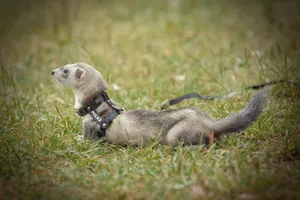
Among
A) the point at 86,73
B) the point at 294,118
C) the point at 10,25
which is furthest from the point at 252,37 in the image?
the point at 10,25

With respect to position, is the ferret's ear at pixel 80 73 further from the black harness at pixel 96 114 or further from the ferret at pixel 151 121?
the black harness at pixel 96 114

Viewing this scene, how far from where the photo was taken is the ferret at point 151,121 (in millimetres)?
3129

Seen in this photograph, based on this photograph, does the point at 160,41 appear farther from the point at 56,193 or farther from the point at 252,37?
the point at 56,193

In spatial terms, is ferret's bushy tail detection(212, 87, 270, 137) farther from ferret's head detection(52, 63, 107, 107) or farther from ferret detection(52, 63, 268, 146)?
ferret's head detection(52, 63, 107, 107)

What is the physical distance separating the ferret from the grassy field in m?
0.10

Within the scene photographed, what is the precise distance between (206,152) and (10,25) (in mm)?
7772

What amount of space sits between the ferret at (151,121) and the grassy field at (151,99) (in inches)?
4.0

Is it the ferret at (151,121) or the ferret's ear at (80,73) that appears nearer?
the ferret at (151,121)

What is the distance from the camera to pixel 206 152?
125 inches

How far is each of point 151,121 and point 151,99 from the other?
152 centimetres

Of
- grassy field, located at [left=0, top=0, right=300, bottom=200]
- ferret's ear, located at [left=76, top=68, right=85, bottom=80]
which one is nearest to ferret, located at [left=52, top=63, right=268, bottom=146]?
ferret's ear, located at [left=76, top=68, right=85, bottom=80]

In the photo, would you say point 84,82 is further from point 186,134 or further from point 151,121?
point 186,134

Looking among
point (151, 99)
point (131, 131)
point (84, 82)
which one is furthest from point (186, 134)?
Answer: point (151, 99)

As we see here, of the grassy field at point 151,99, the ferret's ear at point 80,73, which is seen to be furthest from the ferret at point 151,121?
the grassy field at point 151,99
